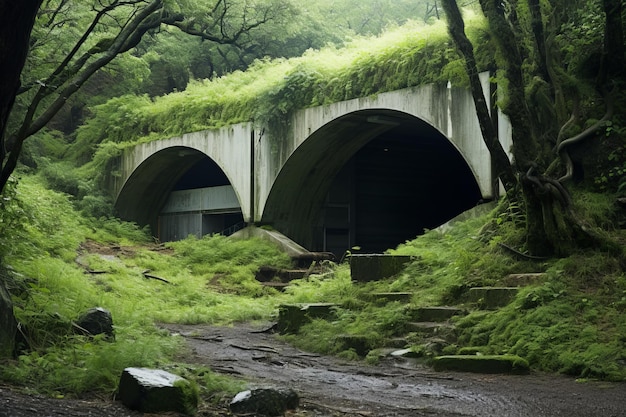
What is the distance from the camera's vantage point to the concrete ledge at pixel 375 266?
39.5 ft

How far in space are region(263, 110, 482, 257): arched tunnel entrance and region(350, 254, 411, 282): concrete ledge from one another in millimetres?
6593

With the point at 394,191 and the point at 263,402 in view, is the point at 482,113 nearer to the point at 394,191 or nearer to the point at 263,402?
the point at 263,402

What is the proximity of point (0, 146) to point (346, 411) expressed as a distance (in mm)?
3191

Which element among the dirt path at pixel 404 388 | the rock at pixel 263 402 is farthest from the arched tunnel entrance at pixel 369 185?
the rock at pixel 263 402

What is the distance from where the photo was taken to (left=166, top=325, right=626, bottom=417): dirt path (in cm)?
588

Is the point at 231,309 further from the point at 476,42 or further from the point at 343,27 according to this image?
the point at 343,27

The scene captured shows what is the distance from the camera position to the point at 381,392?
6.83m

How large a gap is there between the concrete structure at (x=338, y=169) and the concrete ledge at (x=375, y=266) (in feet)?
12.4

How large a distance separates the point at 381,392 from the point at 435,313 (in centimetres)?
330

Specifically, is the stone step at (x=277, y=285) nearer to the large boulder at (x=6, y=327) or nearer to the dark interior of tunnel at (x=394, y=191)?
the dark interior of tunnel at (x=394, y=191)

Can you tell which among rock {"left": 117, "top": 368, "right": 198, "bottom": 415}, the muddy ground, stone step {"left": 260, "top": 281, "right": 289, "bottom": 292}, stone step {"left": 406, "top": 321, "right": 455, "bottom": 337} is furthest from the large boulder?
stone step {"left": 260, "top": 281, "right": 289, "bottom": 292}

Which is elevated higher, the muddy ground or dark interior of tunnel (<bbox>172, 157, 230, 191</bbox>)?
dark interior of tunnel (<bbox>172, 157, 230, 191</bbox>)

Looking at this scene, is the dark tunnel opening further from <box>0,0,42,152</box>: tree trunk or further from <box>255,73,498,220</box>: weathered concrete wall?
<box>0,0,42,152</box>: tree trunk

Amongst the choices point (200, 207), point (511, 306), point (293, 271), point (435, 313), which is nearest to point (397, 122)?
point (293, 271)
